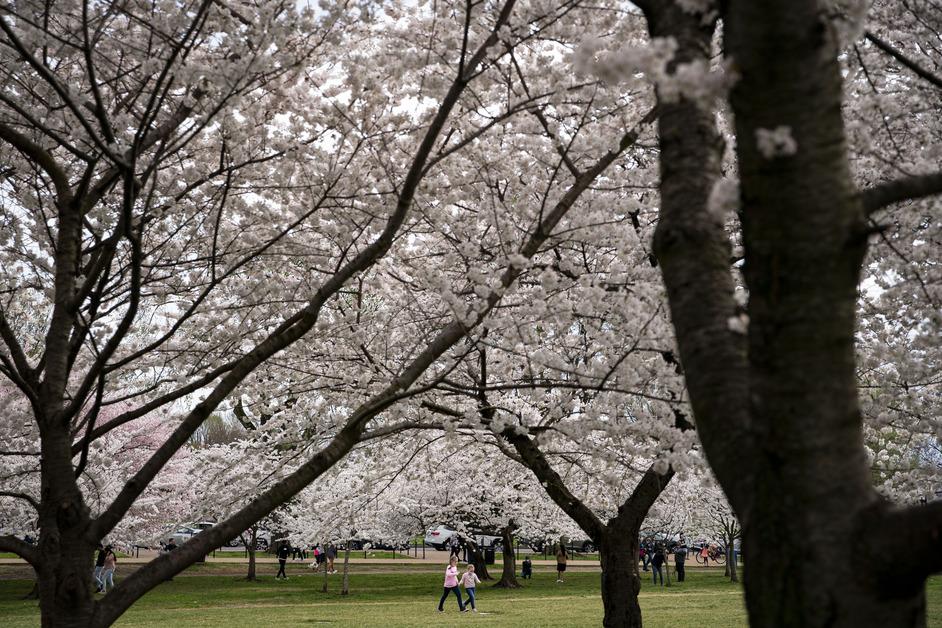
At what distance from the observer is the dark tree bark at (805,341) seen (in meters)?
1.84

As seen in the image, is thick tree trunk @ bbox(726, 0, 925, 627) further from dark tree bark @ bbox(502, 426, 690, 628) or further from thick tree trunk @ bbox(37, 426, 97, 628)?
dark tree bark @ bbox(502, 426, 690, 628)

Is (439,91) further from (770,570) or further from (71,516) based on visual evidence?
(770,570)

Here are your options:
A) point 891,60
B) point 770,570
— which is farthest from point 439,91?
point 770,570

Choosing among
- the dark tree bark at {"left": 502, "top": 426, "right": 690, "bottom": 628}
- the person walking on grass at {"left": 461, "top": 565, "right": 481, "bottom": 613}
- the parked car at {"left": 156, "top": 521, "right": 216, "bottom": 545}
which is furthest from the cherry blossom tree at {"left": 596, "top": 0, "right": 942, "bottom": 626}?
the person walking on grass at {"left": 461, "top": 565, "right": 481, "bottom": 613}

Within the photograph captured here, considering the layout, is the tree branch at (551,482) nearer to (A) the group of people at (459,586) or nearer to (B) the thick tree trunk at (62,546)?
(B) the thick tree trunk at (62,546)

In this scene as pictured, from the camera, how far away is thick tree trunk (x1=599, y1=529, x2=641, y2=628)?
29.3 ft

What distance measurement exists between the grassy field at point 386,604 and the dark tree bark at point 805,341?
43.4 feet

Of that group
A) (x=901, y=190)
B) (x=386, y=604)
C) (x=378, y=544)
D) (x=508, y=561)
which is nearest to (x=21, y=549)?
(x=901, y=190)

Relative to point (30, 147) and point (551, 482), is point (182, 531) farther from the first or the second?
point (30, 147)

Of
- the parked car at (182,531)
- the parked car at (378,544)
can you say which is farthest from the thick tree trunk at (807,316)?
the parked car at (378,544)

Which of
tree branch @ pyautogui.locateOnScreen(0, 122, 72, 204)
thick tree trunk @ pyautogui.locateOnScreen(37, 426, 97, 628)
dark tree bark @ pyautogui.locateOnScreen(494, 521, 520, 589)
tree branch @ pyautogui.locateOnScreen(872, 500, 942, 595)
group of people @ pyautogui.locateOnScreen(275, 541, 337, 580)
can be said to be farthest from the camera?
dark tree bark @ pyautogui.locateOnScreen(494, 521, 520, 589)

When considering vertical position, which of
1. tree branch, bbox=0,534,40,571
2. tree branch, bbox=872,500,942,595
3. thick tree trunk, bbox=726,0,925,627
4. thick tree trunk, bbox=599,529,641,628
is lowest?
thick tree trunk, bbox=599,529,641,628

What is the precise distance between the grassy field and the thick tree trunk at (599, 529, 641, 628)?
252 inches

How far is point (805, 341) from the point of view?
1.85m
